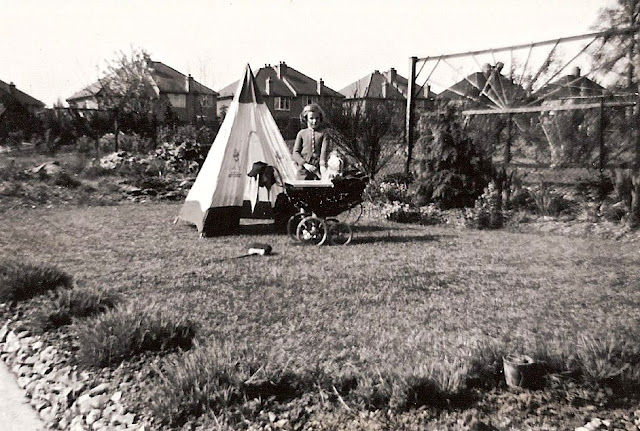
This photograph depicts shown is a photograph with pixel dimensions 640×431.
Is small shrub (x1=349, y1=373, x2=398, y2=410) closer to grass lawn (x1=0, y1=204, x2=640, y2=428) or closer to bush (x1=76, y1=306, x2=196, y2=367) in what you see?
grass lawn (x1=0, y1=204, x2=640, y2=428)

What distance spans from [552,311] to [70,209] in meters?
11.0

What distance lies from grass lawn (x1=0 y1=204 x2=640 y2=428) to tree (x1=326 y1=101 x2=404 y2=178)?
11.0 ft

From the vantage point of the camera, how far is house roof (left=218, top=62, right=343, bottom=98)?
184 ft

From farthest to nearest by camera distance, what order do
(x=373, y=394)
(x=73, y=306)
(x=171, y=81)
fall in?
(x=171, y=81) → (x=73, y=306) → (x=373, y=394)

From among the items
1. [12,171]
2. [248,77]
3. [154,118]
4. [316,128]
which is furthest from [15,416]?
[154,118]

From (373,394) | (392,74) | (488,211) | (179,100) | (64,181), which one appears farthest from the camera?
(392,74)

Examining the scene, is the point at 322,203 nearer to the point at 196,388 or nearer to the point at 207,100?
the point at 196,388

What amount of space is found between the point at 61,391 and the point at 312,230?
4969mm

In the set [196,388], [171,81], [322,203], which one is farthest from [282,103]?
[196,388]

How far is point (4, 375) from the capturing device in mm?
4688

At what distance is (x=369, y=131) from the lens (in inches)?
508

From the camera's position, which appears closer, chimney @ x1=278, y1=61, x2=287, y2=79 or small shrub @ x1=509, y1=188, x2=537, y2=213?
small shrub @ x1=509, y1=188, x2=537, y2=213

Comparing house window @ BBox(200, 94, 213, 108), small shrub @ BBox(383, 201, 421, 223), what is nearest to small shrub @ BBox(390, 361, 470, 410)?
small shrub @ BBox(383, 201, 421, 223)

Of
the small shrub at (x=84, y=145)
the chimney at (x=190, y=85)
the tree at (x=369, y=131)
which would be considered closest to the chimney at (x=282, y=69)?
the chimney at (x=190, y=85)
